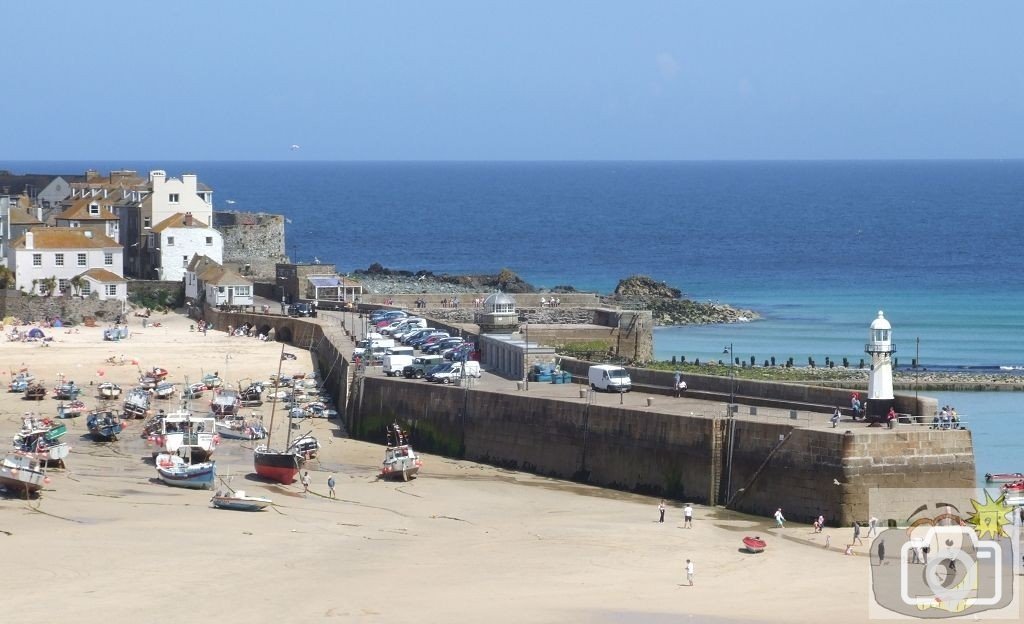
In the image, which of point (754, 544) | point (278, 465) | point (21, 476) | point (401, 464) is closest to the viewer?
point (754, 544)

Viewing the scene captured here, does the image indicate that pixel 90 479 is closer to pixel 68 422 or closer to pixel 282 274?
pixel 68 422

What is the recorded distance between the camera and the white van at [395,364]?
147 feet

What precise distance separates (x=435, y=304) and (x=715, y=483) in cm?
2897

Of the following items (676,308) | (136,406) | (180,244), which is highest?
(180,244)

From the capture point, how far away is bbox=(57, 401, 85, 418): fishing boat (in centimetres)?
4484

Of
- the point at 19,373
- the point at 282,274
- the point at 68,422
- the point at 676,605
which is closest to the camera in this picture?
the point at 676,605

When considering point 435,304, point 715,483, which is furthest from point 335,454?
point 435,304

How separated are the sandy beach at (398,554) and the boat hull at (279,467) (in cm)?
49

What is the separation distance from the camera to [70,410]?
4500 cm

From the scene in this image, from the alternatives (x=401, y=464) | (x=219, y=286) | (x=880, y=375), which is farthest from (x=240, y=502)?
(x=219, y=286)

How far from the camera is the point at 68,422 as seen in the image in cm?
4412

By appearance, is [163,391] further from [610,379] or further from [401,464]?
[610,379]

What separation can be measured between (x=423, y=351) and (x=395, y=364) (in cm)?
313

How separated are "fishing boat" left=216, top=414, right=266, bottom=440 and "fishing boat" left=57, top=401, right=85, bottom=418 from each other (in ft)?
13.8
